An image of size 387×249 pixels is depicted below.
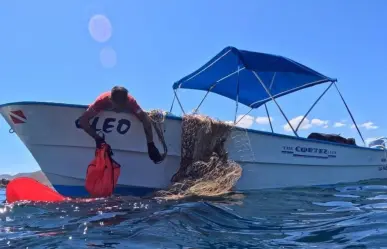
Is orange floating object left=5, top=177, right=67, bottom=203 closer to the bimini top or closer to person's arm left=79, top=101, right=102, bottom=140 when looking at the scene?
person's arm left=79, top=101, right=102, bottom=140

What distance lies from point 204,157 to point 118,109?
4.44 feet

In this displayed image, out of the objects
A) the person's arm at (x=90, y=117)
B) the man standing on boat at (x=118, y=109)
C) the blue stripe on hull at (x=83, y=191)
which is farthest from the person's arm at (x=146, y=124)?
the blue stripe on hull at (x=83, y=191)

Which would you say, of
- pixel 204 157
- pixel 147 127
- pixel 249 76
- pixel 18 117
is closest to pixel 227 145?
pixel 204 157

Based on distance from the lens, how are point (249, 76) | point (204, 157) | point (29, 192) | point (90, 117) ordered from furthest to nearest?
1. point (249, 76)
2. point (204, 157)
3. point (90, 117)
4. point (29, 192)

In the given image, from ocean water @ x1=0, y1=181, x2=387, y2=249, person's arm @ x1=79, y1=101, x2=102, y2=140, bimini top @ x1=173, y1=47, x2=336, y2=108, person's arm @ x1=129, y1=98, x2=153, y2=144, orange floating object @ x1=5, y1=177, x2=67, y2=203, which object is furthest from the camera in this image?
bimini top @ x1=173, y1=47, x2=336, y2=108

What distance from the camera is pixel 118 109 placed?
4980mm

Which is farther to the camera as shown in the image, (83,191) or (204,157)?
(204,157)

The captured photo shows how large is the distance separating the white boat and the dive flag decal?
Answer: 0.01 metres

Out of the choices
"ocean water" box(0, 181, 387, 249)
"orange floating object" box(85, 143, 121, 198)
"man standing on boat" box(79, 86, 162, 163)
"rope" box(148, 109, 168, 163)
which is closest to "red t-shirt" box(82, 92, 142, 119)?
"man standing on boat" box(79, 86, 162, 163)

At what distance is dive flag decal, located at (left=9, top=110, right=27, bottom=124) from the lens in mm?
5000

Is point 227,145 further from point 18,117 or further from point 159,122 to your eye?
point 18,117

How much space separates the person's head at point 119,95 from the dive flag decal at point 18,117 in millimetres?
1186

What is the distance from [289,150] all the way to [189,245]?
4.07 metres

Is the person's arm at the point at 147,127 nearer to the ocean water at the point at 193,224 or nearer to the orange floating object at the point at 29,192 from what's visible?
the ocean water at the point at 193,224
